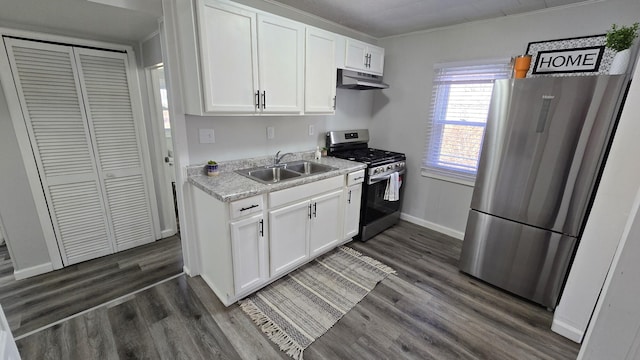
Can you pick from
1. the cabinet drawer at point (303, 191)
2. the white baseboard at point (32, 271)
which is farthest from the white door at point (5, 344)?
the white baseboard at point (32, 271)

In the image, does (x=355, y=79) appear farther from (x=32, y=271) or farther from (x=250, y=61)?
(x=32, y=271)

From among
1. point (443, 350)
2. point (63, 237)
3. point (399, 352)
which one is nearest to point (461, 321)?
point (443, 350)

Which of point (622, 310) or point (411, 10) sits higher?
point (411, 10)

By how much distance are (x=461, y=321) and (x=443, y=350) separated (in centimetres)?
36

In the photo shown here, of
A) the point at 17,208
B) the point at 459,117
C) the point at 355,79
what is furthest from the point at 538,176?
the point at 17,208

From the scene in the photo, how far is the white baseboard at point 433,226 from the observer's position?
326cm

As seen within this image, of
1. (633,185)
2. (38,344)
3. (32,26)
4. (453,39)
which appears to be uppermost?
(453,39)

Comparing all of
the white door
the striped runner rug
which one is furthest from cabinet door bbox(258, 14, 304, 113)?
the white door

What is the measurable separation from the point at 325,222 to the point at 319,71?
4.90 feet

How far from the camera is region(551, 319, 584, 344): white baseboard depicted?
72.2 inches

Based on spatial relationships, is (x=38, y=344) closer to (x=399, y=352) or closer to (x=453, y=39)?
(x=399, y=352)

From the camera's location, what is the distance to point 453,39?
294 cm

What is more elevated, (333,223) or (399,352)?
(333,223)

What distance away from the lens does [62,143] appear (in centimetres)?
232
